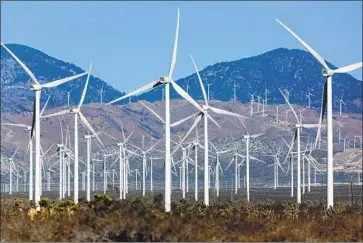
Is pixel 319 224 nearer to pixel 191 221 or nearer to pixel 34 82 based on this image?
pixel 191 221

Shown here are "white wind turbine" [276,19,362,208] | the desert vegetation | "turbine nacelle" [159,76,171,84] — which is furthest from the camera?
"turbine nacelle" [159,76,171,84]

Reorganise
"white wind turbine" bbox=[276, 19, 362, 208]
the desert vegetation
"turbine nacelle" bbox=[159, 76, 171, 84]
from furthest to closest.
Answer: "turbine nacelle" bbox=[159, 76, 171, 84] < "white wind turbine" bbox=[276, 19, 362, 208] < the desert vegetation

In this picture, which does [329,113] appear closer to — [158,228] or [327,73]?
[327,73]

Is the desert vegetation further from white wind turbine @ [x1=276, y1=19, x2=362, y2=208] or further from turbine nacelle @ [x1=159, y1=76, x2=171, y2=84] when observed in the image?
turbine nacelle @ [x1=159, y1=76, x2=171, y2=84]

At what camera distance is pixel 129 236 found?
3878 centimetres

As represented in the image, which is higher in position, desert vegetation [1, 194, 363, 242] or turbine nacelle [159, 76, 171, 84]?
turbine nacelle [159, 76, 171, 84]

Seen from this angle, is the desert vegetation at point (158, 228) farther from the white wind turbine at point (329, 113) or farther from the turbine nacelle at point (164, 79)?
the turbine nacelle at point (164, 79)

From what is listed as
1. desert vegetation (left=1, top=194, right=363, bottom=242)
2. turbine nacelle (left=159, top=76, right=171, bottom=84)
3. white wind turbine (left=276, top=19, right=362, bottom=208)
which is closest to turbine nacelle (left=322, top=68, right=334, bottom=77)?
white wind turbine (left=276, top=19, right=362, bottom=208)

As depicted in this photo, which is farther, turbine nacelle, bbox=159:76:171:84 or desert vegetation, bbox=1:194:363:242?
turbine nacelle, bbox=159:76:171:84

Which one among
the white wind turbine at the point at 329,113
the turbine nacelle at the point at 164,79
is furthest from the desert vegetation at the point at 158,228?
the turbine nacelle at the point at 164,79

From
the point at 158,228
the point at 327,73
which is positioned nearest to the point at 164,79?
the point at 327,73

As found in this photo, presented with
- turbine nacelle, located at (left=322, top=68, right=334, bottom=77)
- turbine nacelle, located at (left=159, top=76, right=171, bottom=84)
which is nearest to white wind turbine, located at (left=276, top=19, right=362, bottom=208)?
turbine nacelle, located at (left=322, top=68, right=334, bottom=77)

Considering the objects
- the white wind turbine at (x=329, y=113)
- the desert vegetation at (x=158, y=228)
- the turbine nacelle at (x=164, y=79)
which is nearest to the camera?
the desert vegetation at (x=158, y=228)

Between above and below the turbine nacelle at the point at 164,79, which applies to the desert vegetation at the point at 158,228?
below
